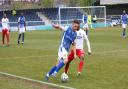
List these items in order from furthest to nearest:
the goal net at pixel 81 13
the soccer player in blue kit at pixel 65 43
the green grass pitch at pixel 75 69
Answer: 1. the goal net at pixel 81 13
2. the soccer player in blue kit at pixel 65 43
3. the green grass pitch at pixel 75 69

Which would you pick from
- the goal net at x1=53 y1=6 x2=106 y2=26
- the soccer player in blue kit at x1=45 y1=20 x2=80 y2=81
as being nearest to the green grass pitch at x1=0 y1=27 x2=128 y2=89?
the soccer player in blue kit at x1=45 y1=20 x2=80 y2=81

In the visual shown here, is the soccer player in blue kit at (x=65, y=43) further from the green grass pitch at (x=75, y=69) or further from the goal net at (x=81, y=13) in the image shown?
the goal net at (x=81, y=13)

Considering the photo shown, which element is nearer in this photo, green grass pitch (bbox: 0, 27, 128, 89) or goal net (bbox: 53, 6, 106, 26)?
green grass pitch (bbox: 0, 27, 128, 89)

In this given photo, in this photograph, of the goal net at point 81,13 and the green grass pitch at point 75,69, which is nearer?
the green grass pitch at point 75,69

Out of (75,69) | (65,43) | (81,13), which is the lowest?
(75,69)

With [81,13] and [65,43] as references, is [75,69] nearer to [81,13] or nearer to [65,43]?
[65,43]

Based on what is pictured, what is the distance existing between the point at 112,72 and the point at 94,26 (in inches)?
1690

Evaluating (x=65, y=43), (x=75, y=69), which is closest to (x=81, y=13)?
(x=75, y=69)

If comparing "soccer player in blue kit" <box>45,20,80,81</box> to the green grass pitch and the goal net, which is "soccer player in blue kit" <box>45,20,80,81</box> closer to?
the green grass pitch

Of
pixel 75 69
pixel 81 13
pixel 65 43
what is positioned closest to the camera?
pixel 65 43

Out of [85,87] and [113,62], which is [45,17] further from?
[85,87]

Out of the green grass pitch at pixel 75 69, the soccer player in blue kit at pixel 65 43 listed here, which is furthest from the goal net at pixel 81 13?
the soccer player in blue kit at pixel 65 43

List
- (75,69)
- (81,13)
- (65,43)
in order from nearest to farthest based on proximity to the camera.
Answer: (65,43) < (75,69) < (81,13)

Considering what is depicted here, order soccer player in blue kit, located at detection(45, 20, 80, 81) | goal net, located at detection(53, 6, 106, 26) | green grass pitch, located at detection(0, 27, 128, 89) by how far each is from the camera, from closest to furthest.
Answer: green grass pitch, located at detection(0, 27, 128, 89), soccer player in blue kit, located at detection(45, 20, 80, 81), goal net, located at detection(53, 6, 106, 26)
